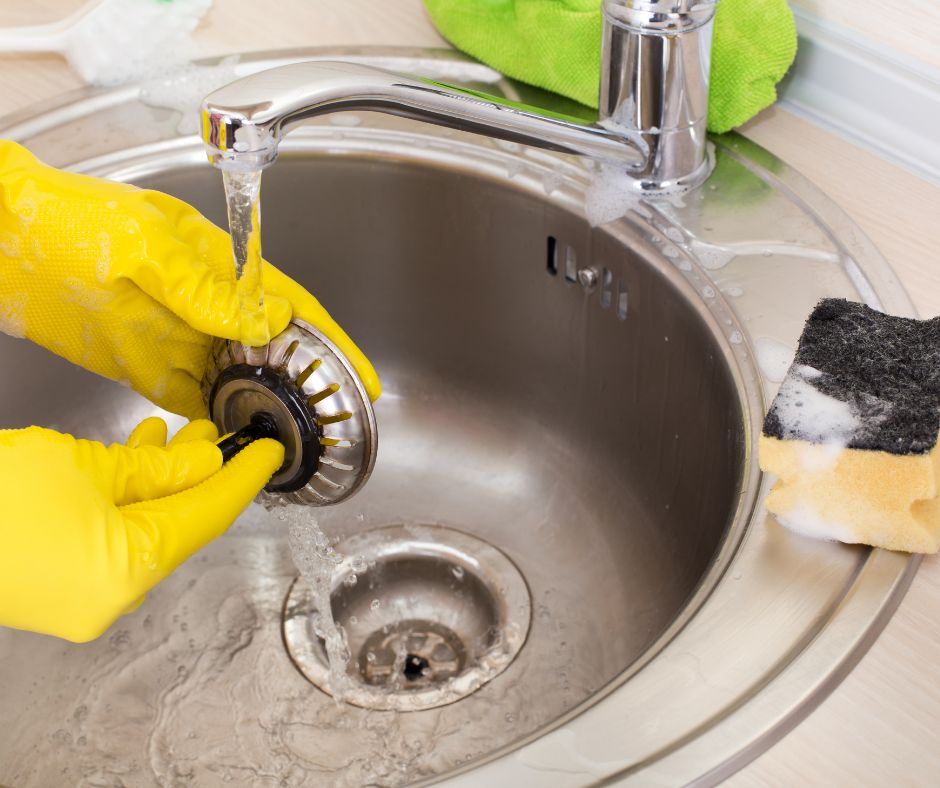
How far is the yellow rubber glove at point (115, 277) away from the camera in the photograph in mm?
682

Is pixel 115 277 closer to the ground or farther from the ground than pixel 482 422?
farther from the ground

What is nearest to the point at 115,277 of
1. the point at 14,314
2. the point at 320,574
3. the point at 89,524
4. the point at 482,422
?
the point at 14,314

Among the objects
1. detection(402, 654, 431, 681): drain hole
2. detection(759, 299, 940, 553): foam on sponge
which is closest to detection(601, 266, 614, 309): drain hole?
detection(759, 299, 940, 553): foam on sponge

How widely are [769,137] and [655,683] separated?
0.58 metres

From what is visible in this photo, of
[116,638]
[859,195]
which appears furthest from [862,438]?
[116,638]

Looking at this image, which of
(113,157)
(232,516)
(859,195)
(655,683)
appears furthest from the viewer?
(113,157)

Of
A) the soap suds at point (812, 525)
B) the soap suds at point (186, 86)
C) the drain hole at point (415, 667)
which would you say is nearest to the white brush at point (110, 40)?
the soap suds at point (186, 86)

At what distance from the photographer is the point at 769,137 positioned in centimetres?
86

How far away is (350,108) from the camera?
1.94 feet

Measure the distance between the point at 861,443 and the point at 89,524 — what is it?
→ 1.47 feet

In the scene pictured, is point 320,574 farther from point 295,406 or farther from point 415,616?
point 295,406

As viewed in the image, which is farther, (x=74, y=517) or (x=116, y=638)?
(x=116, y=638)

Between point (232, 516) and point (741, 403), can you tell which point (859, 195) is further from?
point (232, 516)

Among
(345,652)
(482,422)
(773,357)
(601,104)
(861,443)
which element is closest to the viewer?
(861,443)
